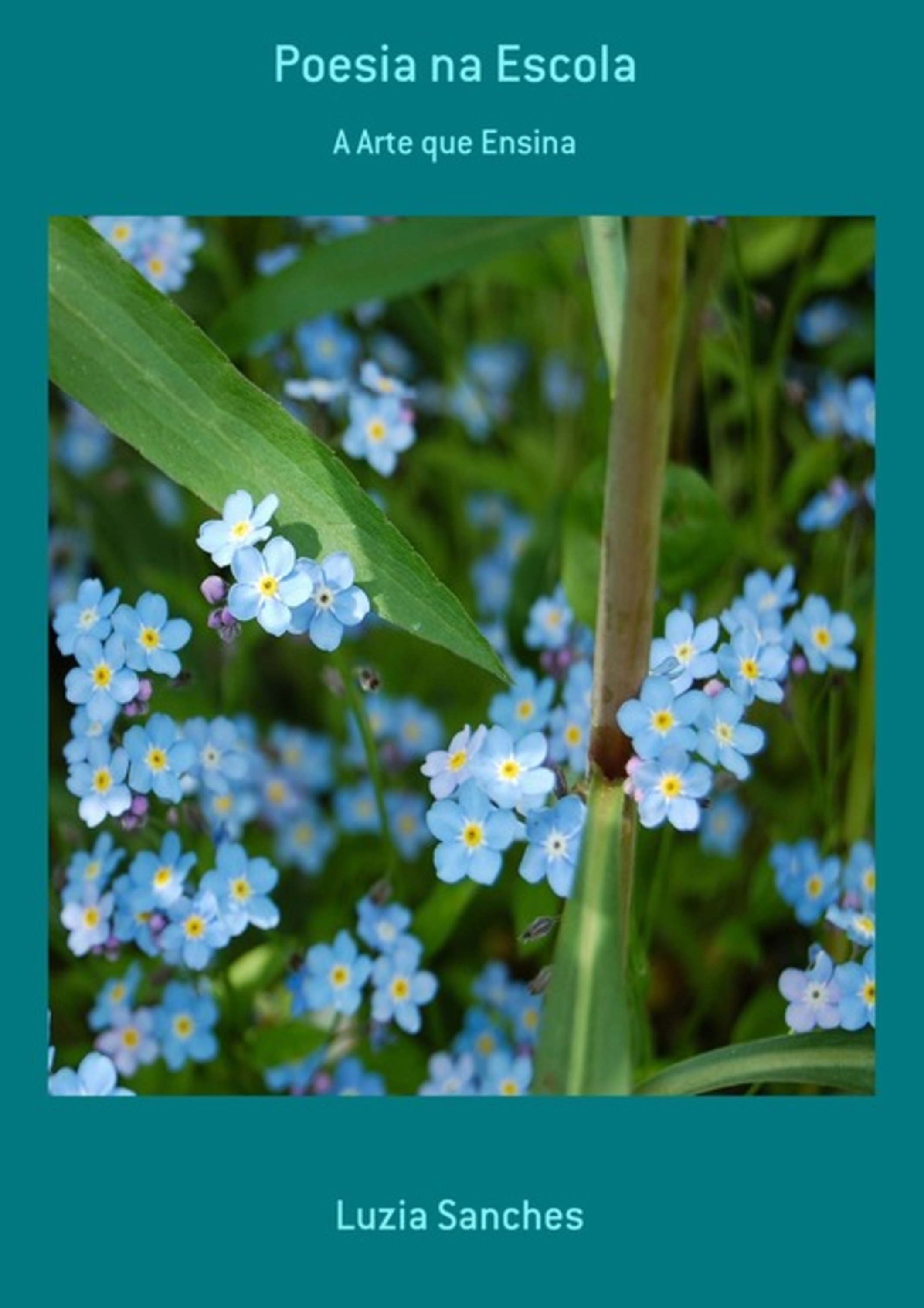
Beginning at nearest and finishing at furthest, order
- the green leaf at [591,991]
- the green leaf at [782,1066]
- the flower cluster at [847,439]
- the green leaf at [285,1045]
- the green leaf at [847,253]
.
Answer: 1. the green leaf at [591,991]
2. the green leaf at [782,1066]
3. the green leaf at [285,1045]
4. the flower cluster at [847,439]
5. the green leaf at [847,253]

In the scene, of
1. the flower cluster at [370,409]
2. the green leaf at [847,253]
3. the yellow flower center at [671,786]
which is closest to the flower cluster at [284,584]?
the yellow flower center at [671,786]

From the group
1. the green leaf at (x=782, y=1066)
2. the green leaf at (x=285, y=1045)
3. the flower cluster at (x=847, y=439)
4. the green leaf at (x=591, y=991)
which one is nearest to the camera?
the green leaf at (x=591, y=991)

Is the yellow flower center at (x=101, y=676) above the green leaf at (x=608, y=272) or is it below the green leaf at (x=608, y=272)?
below

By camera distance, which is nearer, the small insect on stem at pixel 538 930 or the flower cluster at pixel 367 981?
the small insect on stem at pixel 538 930

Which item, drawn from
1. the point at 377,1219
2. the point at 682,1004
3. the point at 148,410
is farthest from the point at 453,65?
the point at 682,1004

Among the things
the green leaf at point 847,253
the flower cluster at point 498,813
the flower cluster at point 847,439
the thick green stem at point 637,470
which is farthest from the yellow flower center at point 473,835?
the green leaf at point 847,253

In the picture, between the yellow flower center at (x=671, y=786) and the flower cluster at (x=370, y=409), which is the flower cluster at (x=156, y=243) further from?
the yellow flower center at (x=671, y=786)

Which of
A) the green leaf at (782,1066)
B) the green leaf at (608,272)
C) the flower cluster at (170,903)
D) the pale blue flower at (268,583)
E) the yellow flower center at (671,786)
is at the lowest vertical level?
the green leaf at (782,1066)

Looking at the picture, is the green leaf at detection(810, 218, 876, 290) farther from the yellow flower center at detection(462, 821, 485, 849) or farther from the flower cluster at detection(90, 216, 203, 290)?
the yellow flower center at detection(462, 821, 485, 849)

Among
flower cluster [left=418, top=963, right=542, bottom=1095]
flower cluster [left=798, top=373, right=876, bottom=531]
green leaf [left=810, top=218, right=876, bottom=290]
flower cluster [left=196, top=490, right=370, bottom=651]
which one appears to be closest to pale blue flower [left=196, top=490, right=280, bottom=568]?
flower cluster [left=196, top=490, right=370, bottom=651]
